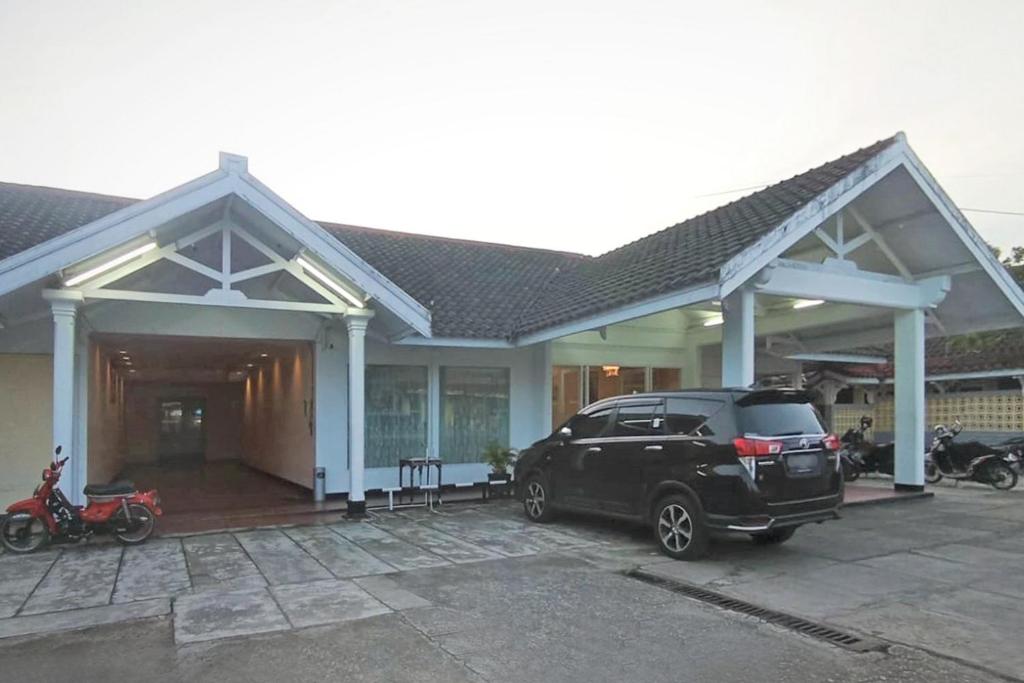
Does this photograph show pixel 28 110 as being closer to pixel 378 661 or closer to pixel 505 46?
pixel 505 46

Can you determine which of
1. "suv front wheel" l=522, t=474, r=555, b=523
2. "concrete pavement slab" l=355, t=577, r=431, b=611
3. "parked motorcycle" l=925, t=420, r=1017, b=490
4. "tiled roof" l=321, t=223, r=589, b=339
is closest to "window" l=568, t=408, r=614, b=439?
"suv front wheel" l=522, t=474, r=555, b=523

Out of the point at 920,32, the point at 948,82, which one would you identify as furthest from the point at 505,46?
the point at 948,82

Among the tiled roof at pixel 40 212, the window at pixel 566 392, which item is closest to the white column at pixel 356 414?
the tiled roof at pixel 40 212

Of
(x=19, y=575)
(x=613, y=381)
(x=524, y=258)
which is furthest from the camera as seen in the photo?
(x=524, y=258)

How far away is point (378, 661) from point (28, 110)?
37.5ft

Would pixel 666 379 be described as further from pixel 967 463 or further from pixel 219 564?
pixel 219 564

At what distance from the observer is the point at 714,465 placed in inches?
275

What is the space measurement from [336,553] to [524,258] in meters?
9.43

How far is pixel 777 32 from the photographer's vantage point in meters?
11.4

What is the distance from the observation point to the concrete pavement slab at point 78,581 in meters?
5.86

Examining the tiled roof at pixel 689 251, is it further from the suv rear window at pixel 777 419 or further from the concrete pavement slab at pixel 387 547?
the concrete pavement slab at pixel 387 547

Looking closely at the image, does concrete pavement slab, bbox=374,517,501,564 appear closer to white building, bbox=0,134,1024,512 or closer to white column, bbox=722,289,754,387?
white building, bbox=0,134,1024,512

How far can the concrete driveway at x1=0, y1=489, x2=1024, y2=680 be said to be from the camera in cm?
529

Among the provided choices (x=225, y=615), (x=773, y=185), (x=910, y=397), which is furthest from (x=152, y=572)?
(x=910, y=397)
